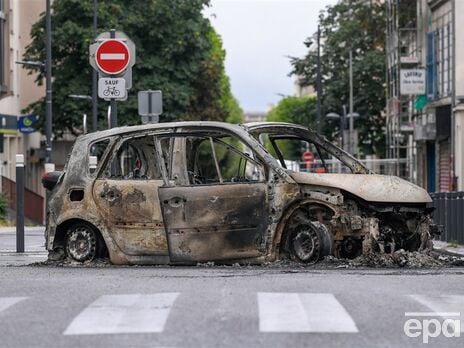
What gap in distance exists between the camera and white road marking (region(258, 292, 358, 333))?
9.58 meters

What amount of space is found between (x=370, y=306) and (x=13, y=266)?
25.1ft

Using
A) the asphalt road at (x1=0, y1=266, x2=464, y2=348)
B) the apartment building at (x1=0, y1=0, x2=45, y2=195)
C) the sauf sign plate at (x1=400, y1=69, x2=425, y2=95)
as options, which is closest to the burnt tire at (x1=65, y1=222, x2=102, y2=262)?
the asphalt road at (x1=0, y1=266, x2=464, y2=348)

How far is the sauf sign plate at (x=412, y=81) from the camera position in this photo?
59312mm

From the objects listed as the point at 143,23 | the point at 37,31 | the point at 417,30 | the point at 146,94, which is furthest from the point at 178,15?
the point at 146,94

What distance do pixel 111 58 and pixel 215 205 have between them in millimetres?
7291

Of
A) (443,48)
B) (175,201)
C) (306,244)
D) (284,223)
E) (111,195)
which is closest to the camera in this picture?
(306,244)

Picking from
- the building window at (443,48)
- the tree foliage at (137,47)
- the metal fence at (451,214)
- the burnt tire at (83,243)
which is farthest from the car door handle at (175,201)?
the tree foliage at (137,47)

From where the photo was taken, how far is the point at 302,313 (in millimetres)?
10258

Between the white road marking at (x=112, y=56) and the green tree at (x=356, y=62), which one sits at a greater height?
the green tree at (x=356, y=62)

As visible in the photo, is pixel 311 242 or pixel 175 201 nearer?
pixel 311 242

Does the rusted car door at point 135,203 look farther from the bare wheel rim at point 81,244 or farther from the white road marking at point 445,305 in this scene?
the white road marking at point 445,305

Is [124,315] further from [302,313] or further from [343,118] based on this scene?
[343,118]

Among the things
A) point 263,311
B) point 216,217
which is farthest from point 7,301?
point 216,217

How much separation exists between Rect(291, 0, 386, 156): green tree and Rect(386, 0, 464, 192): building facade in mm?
8549
